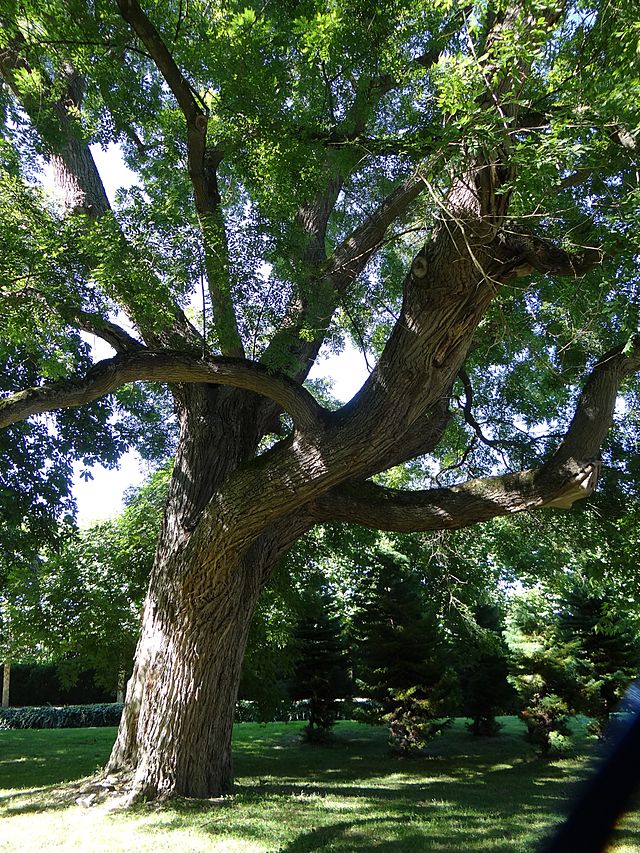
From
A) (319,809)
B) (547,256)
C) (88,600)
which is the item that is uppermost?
(547,256)

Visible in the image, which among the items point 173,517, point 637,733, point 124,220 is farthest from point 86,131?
point 637,733

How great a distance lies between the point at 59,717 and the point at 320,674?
30.5 feet

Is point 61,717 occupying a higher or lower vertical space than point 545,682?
higher

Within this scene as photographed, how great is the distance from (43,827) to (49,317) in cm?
457

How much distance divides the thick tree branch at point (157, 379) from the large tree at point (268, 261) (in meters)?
0.03

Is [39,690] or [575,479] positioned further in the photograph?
[39,690]

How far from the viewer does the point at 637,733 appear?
1158 mm

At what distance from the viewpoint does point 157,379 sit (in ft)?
22.2

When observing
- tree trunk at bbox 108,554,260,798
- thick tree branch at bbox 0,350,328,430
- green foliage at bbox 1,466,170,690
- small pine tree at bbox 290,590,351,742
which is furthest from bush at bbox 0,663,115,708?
thick tree branch at bbox 0,350,328,430

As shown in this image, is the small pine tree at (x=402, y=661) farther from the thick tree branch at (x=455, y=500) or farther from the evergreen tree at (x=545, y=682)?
the thick tree branch at (x=455, y=500)

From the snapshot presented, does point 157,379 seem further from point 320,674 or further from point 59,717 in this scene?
point 59,717

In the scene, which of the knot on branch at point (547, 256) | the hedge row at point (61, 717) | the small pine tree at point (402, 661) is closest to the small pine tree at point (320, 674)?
the small pine tree at point (402, 661)

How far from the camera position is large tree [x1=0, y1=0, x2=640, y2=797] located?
18.1ft

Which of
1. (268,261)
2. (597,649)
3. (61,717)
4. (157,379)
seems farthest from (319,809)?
(61,717)
